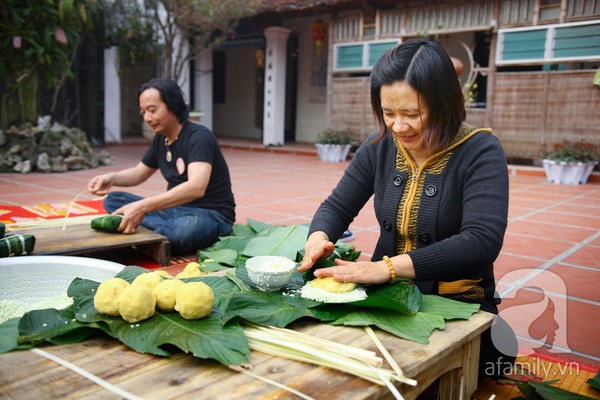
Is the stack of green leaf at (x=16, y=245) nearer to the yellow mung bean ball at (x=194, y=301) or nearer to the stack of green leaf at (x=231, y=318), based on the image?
the stack of green leaf at (x=231, y=318)

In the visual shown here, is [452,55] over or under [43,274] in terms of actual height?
over

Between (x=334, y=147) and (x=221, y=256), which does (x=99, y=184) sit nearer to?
(x=221, y=256)

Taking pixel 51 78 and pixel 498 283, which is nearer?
pixel 498 283

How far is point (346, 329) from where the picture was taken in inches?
53.9

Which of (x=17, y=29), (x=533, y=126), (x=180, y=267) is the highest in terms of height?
(x=17, y=29)

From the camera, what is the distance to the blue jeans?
322 centimetres

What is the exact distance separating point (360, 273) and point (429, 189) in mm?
424

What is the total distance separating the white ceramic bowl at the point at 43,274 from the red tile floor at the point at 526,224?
1.67 metres

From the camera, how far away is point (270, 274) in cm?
153

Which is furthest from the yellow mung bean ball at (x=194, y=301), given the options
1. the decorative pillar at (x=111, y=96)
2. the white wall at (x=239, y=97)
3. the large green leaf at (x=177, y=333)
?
the white wall at (x=239, y=97)

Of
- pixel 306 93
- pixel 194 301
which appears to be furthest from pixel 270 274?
pixel 306 93

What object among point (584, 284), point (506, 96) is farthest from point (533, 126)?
point (584, 284)

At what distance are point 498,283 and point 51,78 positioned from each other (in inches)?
289

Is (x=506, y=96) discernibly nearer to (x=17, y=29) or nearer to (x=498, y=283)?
(x=498, y=283)
